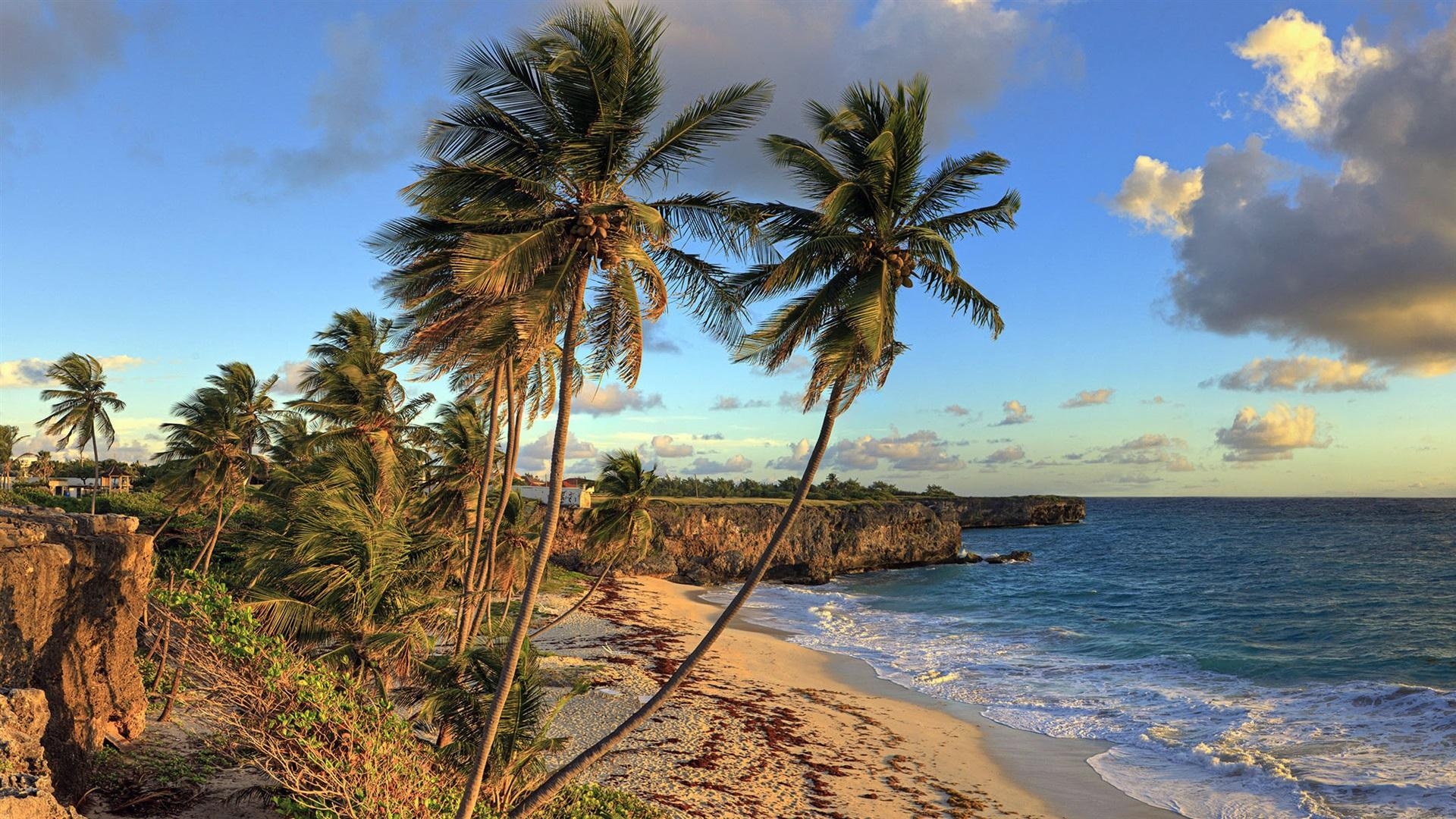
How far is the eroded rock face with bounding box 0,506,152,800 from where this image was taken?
9.04 metres

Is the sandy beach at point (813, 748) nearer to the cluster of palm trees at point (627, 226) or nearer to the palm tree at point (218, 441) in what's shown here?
the cluster of palm trees at point (627, 226)

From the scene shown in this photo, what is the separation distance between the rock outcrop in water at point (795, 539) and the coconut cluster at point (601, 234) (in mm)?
35177

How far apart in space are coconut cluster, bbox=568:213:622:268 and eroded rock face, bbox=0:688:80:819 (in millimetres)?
6872

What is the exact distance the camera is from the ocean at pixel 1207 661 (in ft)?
49.8

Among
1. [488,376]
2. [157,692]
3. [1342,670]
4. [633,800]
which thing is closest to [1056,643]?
[1342,670]

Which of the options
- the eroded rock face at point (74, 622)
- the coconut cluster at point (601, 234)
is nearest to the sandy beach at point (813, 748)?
the eroded rock face at point (74, 622)

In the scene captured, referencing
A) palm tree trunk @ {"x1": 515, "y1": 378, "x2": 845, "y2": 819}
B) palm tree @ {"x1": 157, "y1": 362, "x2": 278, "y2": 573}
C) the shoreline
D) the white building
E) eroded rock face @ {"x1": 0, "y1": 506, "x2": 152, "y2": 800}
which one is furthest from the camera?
the white building

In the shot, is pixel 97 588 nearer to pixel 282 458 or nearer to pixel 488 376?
pixel 488 376

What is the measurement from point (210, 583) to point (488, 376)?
19.4ft

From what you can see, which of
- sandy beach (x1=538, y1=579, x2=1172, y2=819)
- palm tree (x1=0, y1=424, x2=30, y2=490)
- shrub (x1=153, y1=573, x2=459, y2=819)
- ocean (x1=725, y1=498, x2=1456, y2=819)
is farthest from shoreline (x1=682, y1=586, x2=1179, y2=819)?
palm tree (x1=0, y1=424, x2=30, y2=490)

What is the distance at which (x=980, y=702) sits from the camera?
69.7 feet

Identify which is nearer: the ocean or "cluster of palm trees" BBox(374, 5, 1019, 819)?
"cluster of palm trees" BBox(374, 5, 1019, 819)

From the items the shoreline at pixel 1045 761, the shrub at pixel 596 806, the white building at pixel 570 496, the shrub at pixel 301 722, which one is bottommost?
the shoreline at pixel 1045 761

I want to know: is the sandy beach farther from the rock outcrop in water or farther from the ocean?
the rock outcrop in water
